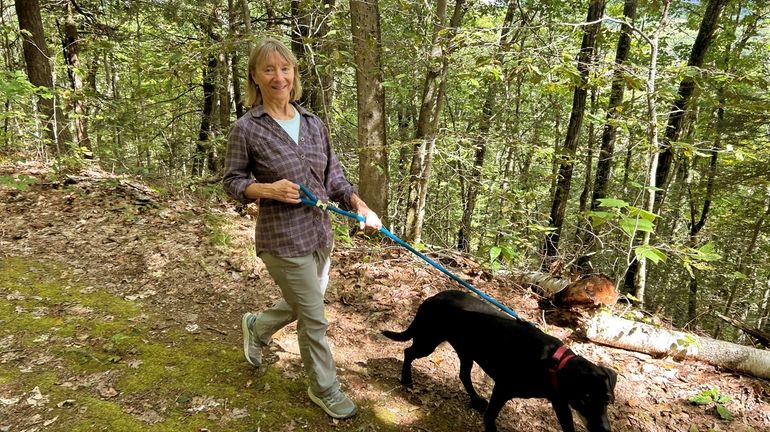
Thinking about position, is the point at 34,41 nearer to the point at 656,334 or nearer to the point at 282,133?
the point at 282,133

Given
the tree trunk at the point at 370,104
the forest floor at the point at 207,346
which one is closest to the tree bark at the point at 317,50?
the tree trunk at the point at 370,104

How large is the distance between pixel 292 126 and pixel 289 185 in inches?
18.4

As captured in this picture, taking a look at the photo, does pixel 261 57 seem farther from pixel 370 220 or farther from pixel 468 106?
pixel 468 106

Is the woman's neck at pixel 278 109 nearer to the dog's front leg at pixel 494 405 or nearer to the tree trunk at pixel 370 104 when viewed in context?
the dog's front leg at pixel 494 405

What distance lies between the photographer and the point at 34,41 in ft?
25.3

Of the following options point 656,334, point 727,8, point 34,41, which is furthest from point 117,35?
point 727,8

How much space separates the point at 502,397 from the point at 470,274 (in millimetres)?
2722

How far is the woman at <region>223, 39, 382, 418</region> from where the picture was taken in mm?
2367

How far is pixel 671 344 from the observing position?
4.06 meters

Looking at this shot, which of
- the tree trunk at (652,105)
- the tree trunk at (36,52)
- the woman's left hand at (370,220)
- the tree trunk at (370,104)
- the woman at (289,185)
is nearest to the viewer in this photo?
the woman at (289,185)

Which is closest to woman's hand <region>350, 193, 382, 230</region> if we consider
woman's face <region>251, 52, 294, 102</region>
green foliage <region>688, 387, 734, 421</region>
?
woman's face <region>251, 52, 294, 102</region>

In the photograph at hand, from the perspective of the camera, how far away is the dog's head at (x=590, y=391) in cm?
241

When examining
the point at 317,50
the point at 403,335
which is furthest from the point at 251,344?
the point at 317,50

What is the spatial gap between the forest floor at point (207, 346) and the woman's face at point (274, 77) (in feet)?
7.15
